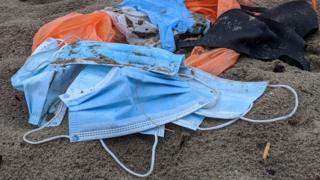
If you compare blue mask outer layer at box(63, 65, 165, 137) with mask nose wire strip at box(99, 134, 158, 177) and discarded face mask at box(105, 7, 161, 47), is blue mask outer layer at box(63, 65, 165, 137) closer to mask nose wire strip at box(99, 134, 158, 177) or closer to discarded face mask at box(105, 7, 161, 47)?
mask nose wire strip at box(99, 134, 158, 177)

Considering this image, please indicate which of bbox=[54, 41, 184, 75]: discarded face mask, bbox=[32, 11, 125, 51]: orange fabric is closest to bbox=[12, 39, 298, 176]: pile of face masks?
bbox=[54, 41, 184, 75]: discarded face mask

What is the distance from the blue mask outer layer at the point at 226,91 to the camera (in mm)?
1880

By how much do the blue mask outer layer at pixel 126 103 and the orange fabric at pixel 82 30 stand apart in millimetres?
445

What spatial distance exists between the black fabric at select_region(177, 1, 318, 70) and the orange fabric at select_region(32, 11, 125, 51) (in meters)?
0.30

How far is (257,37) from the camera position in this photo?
2.25 meters

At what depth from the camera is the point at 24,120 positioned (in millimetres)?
2010

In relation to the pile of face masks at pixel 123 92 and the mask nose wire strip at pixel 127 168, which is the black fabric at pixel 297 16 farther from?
the mask nose wire strip at pixel 127 168

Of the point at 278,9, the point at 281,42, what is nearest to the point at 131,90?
the point at 281,42

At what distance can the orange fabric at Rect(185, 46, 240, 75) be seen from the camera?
215 cm

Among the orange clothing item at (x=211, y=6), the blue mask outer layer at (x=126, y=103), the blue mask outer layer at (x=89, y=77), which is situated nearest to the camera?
the blue mask outer layer at (x=126, y=103)

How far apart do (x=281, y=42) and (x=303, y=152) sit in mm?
686

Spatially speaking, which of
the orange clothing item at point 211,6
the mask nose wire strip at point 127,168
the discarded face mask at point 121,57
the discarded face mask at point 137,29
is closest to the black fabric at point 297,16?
the orange clothing item at point 211,6

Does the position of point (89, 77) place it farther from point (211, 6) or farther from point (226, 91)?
point (211, 6)

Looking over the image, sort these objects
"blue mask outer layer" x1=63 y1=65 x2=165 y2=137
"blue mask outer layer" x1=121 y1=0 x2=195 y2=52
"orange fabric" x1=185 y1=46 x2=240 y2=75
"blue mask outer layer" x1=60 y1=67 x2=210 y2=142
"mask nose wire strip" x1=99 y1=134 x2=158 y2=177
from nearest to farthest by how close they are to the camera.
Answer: "mask nose wire strip" x1=99 y1=134 x2=158 y2=177
"blue mask outer layer" x1=60 y1=67 x2=210 y2=142
"blue mask outer layer" x1=63 y1=65 x2=165 y2=137
"orange fabric" x1=185 y1=46 x2=240 y2=75
"blue mask outer layer" x1=121 y1=0 x2=195 y2=52
